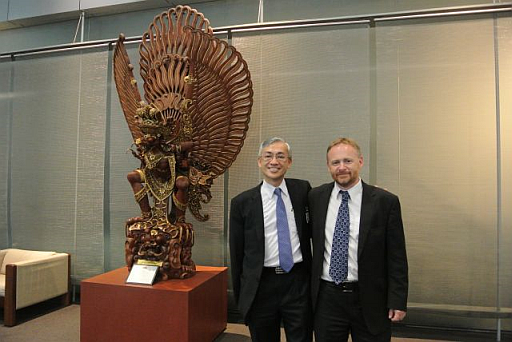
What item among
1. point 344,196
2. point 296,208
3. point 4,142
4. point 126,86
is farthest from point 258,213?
point 4,142

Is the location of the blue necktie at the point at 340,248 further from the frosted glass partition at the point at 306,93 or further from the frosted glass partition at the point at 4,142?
the frosted glass partition at the point at 4,142

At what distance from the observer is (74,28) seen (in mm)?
4336

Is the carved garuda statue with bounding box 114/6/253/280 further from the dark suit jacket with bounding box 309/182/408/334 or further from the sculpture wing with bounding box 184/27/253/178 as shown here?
the dark suit jacket with bounding box 309/182/408/334

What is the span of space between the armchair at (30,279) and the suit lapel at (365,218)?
2963mm

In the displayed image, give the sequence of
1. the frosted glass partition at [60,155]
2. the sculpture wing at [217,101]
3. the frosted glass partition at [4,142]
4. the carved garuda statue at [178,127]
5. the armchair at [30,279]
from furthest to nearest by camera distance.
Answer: the frosted glass partition at [4,142] < the frosted glass partition at [60,155] < the armchair at [30,279] < the sculpture wing at [217,101] < the carved garuda statue at [178,127]

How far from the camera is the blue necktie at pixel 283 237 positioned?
68.9 inches

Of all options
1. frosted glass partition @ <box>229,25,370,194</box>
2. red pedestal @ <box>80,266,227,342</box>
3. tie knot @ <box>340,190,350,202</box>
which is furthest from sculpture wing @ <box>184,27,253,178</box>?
tie knot @ <box>340,190,350,202</box>

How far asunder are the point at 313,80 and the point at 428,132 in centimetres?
109

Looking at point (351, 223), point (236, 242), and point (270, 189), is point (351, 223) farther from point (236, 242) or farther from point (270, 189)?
point (236, 242)

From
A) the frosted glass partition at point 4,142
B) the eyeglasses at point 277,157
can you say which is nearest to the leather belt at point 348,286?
the eyeglasses at point 277,157

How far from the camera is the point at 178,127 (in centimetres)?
272

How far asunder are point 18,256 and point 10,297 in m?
0.79

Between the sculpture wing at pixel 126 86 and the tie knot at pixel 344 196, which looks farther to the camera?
the sculpture wing at pixel 126 86

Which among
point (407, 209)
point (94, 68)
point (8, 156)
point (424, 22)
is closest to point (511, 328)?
point (407, 209)
